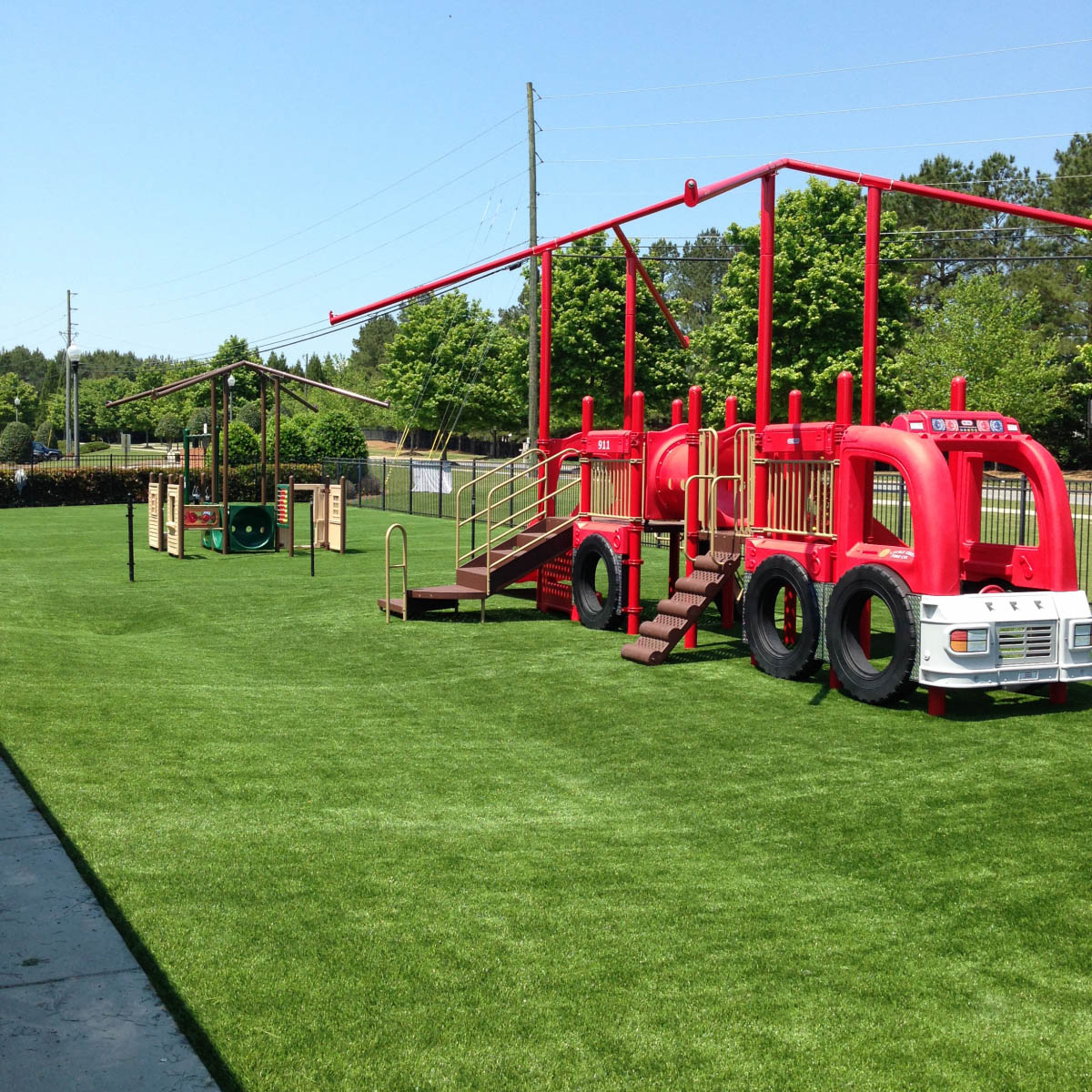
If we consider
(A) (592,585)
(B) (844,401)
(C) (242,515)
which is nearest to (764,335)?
(B) (844,401)

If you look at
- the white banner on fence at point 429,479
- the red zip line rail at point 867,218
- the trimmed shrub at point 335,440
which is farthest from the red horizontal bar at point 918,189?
the trimmed shrub at point 335,440

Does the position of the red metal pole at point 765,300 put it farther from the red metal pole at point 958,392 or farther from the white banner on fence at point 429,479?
the white banner on fence at point 429,479

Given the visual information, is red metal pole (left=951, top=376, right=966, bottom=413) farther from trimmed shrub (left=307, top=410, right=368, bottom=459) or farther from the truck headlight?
trimmed shrub (left=307, top=410, right=368, bottom=459)

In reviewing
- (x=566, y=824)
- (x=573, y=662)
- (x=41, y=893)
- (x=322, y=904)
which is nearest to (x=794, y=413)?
(x=573, y=662)

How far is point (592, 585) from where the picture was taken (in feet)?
53.6

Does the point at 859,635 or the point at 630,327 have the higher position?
the point at 630,327

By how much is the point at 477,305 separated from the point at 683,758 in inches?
2974

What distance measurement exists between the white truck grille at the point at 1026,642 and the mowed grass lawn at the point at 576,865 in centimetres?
65

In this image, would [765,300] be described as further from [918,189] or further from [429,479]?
[429,479]

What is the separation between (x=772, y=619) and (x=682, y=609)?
103 centimetres

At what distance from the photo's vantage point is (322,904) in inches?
227

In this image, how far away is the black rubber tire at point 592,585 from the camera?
50.1 ft

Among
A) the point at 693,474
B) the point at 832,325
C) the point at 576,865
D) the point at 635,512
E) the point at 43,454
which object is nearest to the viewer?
the point at 576,865

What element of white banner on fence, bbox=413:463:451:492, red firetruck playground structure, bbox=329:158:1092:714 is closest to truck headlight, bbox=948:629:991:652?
red firetruck playground structure, bbox=329:158:1092:714
